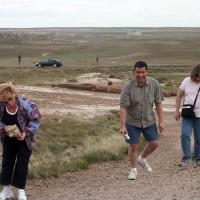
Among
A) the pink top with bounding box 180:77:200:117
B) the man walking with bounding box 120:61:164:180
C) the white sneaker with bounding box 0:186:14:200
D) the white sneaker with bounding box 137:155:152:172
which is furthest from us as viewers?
the pink top with bounding box 180:77:200:117

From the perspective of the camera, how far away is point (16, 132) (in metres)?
6.49

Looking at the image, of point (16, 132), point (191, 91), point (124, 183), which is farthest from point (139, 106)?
point (16, 132)

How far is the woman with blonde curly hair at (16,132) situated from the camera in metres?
6.49

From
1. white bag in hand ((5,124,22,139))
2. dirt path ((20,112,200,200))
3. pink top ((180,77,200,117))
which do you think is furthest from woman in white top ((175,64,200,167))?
white bag in hand ((5,124,22,139))

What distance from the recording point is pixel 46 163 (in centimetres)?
920

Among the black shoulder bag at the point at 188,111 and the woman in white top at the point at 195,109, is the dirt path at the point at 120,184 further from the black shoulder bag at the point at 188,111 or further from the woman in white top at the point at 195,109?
the black shoulder bag at the point at 188,111

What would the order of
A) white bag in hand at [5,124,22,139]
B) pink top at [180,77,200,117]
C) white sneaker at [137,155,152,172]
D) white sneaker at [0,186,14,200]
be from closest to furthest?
white bag in hand at [5,124,22,139]
white sneaker at [0,186,14,200]
white sneaker at [137,155,152,172]
pink top at [180,77,200,117]

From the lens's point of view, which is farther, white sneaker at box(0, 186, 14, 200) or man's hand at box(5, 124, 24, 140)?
white sneaker at box(0, 186, 14, 200)

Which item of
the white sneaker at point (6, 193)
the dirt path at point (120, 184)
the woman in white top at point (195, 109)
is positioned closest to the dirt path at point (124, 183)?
the dirt path at point (120, 184)

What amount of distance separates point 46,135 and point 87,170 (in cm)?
657

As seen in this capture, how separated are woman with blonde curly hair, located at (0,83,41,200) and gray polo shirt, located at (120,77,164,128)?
4.87 feet

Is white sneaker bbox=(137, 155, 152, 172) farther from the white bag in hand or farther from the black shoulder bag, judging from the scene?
the white bag in hand

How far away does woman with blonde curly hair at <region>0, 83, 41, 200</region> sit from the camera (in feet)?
21.3

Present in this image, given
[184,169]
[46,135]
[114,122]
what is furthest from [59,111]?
[184,169]
